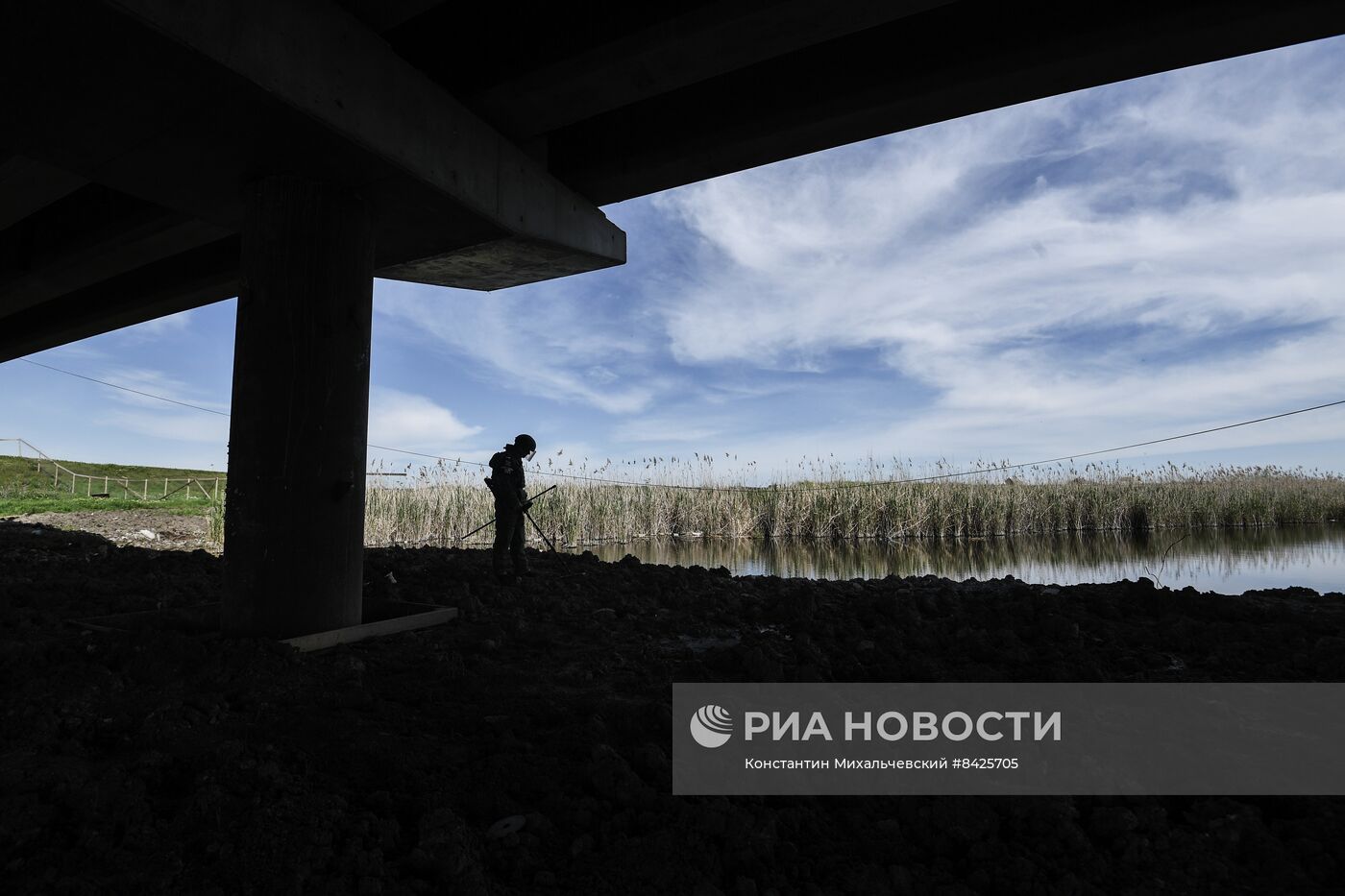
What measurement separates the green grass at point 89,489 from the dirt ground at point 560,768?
668 inches

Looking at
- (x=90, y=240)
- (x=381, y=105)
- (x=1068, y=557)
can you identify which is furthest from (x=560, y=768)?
(x=1068, y=557)

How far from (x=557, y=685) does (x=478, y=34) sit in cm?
344

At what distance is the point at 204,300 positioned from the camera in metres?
7.09

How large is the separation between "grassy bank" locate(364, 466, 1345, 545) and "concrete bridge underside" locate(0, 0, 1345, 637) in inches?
362

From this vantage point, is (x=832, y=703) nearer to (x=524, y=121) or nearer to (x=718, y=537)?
(x=524, y=121)

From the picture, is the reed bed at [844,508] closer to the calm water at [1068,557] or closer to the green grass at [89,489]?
the calm water at [1068,557]

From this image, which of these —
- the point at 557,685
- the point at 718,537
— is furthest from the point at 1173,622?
the point at 718,537

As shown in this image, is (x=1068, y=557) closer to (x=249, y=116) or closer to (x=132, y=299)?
(x=249, y=116)

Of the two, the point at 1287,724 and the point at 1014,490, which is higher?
the point at 1014,490

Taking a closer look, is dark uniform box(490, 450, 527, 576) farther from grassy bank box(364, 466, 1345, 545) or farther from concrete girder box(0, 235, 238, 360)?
grassy bank box(364, 466, 1345, 545)

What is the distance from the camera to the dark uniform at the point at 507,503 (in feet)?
16.8

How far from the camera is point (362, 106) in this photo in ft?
10.6

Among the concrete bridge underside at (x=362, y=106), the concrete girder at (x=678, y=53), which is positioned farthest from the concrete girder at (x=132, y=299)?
the concrete girder at (x=678, y=53)

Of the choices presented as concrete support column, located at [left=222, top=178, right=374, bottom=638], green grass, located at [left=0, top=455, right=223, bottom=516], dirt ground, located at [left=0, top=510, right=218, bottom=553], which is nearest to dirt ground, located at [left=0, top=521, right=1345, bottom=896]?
concrete support column, located at [left=222, top=178, right=374, bottom=638]
